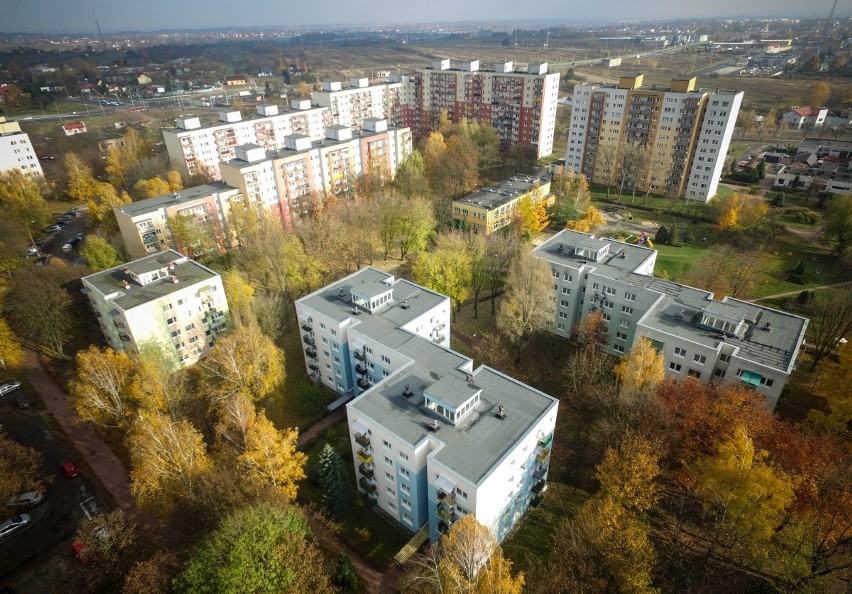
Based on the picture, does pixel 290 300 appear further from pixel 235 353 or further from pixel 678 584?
pixel 678 584

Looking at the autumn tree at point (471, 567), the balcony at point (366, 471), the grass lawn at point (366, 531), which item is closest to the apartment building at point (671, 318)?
the autumn tree at point (471, 567)

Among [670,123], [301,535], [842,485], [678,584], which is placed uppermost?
[670,123]

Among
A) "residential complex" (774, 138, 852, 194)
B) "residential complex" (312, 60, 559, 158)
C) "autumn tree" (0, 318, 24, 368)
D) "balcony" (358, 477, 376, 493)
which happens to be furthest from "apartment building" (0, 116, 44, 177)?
"residential complex" (774, 138, 852, 194)

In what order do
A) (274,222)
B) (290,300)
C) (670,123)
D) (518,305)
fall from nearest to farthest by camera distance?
(518,305) → (290,300) → (274,222) → (670,123)

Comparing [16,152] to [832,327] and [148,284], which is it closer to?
[148,284]

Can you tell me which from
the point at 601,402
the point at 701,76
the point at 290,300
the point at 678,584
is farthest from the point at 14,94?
the point at 701,76

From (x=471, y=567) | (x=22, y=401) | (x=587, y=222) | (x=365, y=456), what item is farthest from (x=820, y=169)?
(x=22, y=401)

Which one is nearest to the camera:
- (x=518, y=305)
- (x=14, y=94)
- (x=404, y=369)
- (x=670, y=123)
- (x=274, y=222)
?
(x=404, y=369)
